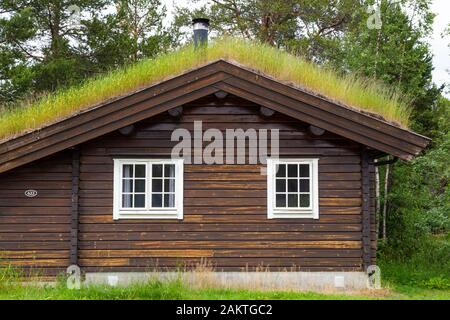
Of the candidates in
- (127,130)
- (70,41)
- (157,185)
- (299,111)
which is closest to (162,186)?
(157,185)

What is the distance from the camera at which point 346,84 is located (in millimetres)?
11344

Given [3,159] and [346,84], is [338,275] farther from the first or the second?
[3,159]

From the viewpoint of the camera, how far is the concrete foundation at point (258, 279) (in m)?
10.2

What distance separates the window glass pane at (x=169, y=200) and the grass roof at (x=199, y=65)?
6.96ft

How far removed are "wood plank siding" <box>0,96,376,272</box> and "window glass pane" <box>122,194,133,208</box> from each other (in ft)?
0.81

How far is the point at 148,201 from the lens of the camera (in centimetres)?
1054

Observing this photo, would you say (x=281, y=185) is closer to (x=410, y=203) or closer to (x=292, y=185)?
(x=292, y=185)

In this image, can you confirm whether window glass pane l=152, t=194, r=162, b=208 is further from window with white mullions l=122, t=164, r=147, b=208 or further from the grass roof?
the grass roof

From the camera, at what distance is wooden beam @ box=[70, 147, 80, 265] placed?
1030 cm

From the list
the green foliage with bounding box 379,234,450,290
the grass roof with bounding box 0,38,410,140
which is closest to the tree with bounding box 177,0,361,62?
the green foliage with bounding box 379,234,450,290

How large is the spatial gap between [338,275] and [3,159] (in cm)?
643

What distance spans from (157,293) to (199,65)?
14.5ft

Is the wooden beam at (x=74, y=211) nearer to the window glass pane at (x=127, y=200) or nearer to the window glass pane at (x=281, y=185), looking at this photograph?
the window glass pane at (x=127, y=200)
